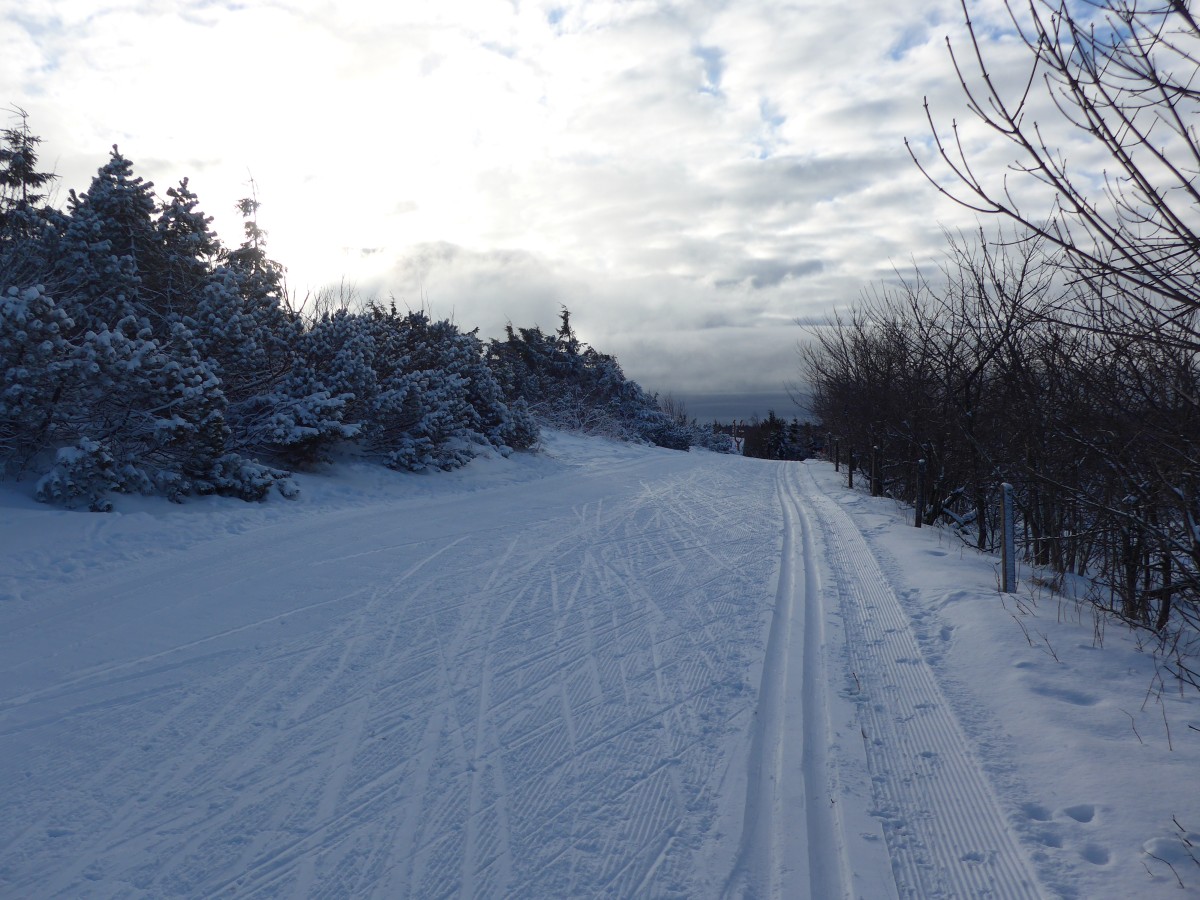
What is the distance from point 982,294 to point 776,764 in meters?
8.17

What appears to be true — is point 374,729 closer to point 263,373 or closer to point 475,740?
point 475,740

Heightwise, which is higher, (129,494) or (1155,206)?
(1155,206)

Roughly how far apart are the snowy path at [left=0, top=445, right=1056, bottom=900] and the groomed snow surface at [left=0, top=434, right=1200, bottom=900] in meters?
0.02

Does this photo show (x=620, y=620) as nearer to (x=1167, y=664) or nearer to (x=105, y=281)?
(x=1167, y=664)

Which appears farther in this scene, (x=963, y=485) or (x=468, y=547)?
(x=963, y=485)

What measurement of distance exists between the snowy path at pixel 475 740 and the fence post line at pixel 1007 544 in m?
1.21

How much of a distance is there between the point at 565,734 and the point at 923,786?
2.07 metres

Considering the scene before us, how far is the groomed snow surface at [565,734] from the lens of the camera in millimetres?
3240

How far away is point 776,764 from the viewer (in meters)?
4.17

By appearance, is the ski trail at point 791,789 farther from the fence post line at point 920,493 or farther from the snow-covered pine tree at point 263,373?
the snow-covered pine tree at point 263,373

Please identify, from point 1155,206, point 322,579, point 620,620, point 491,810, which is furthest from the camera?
point 322,579

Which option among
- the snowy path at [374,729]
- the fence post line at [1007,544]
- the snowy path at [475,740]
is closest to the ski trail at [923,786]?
the snowy path at [475,740]

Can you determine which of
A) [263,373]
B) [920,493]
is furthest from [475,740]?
[263,373]

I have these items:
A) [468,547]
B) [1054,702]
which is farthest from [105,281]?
[1054,702]
